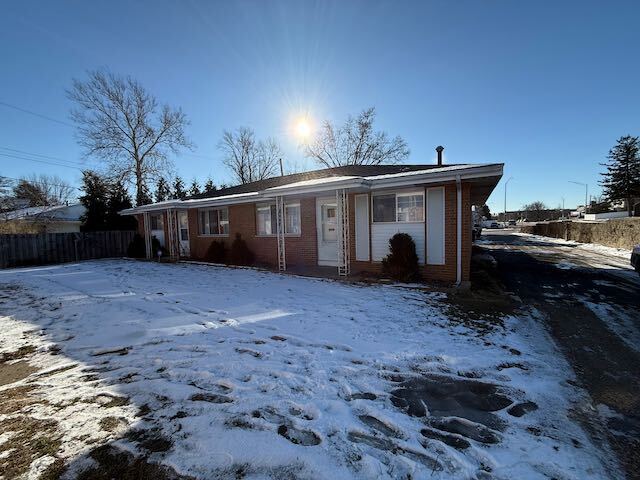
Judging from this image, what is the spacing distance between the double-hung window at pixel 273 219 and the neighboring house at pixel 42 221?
1953cm

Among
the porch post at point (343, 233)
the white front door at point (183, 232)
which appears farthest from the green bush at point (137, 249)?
the porch post at point (343, 233)

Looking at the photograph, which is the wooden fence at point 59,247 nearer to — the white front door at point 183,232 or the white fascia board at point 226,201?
the white front door at point 183,232

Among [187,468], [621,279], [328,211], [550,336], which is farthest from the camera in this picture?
[328,211]

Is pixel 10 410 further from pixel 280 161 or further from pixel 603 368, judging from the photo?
pixel 280 161

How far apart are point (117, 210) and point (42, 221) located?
721 cm

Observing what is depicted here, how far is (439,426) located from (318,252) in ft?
28.4

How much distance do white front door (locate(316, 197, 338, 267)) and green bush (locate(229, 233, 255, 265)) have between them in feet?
10.7

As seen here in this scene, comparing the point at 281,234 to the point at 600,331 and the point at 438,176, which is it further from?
the point at 600,331

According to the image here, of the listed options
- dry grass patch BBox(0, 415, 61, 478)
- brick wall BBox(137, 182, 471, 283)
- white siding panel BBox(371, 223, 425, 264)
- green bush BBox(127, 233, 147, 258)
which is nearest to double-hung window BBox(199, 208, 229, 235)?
brick wall BBox(137, 182, 471, 283)

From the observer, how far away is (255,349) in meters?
4.14

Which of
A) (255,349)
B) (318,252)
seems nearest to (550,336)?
(255,349)

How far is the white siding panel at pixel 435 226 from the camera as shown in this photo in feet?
27.5

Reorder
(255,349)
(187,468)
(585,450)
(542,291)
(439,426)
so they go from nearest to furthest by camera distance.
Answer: (187,468) < (585,450) < (439,426) < (255,349) < (542,291)

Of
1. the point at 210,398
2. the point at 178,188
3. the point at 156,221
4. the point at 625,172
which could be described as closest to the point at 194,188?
the point at 178,188
